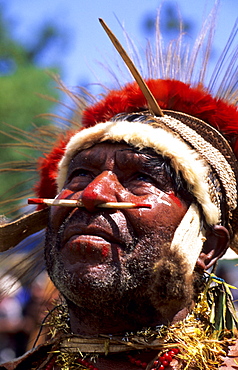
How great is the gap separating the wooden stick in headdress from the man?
0.04 metres

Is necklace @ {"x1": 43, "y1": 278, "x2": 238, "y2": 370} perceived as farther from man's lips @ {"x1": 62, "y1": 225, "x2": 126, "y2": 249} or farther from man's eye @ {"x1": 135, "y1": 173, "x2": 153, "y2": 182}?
man's eye @ {"x1": 135, "y1": 173, "x2": 153, "y2": 182}

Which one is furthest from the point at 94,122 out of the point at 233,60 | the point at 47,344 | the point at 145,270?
the point at 47,344

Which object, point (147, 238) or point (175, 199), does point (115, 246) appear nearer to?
point (147, 238)

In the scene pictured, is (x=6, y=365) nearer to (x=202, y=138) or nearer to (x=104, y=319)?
(x=104, y=319)

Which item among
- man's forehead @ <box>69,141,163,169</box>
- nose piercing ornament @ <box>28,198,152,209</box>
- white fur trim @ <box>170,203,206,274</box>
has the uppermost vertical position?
man's forehead @ <box>69,141,163,169</box>

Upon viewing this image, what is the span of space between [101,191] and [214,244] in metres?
0.86

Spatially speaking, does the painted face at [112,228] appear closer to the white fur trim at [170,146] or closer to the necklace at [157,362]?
the white fur trim at [170,146]

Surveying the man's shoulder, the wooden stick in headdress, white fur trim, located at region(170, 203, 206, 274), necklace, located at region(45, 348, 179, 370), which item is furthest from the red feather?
necklace, located at region(45, 348, 179, 370)

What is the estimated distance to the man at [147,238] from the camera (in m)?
Result: 2.70

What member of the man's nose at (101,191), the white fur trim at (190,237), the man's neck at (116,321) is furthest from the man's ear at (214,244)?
the man's nose at (101,191)

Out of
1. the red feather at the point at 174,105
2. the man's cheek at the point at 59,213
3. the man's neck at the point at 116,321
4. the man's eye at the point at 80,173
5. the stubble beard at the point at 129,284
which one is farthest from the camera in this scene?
the red feather at the point at 174,105

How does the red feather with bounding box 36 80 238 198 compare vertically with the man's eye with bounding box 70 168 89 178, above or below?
above

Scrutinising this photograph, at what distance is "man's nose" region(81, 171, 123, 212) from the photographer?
2.72 meters

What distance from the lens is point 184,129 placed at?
320 cm
